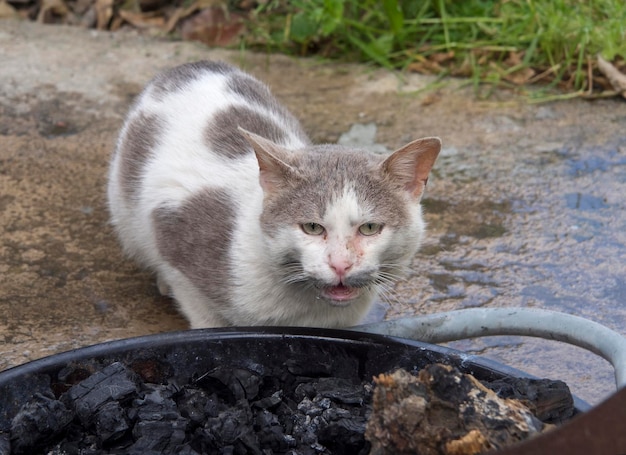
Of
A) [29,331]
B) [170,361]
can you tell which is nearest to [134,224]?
[29,331]

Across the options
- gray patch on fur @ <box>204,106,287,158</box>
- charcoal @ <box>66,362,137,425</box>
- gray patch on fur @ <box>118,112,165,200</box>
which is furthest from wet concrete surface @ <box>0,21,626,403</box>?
charcoal @ <box>66,362,137,425</box>

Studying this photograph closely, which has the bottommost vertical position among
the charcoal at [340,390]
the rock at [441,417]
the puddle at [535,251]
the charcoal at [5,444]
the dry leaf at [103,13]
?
the dry leaf at [103,13]

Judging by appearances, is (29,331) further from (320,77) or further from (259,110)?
(320,77)

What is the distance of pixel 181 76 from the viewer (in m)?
3.27

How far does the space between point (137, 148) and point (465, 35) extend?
3.03 m

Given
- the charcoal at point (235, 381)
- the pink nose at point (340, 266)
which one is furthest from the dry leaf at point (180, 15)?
the charcoal at point (235, 381)

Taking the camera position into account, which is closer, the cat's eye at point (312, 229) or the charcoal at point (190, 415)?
the charcoal at point (190, 415)

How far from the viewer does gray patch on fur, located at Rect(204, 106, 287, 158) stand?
294 cm

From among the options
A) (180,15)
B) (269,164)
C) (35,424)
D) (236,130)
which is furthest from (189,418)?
(180,15)

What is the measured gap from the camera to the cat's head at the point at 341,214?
2.38m

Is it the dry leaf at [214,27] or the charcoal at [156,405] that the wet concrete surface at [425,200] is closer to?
the dry leaf at [214,27]

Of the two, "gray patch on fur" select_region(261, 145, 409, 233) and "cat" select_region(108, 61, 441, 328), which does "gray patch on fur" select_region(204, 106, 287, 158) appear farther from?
"gray patch on fur" select_region(261, 145, 409, 233)

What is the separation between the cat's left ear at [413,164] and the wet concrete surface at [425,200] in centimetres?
73

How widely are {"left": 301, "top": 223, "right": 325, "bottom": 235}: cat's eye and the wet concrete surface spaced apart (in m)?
0.85
